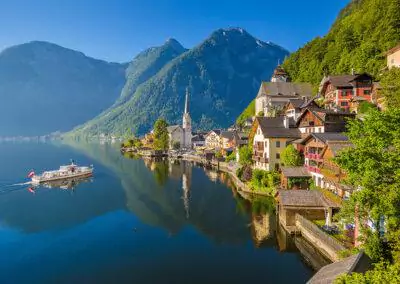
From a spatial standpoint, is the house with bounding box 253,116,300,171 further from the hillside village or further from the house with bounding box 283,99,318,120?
the house with bounding box 283,99,318,120

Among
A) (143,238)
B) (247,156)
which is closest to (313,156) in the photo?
(247,156)

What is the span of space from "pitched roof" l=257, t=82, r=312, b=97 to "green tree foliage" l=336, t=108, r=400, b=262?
96985 millimetres

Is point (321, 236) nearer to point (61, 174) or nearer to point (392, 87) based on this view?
point (392, 87)

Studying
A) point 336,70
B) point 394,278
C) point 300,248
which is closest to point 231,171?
point 336,70

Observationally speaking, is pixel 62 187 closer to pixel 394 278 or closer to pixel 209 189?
pixel 209 189

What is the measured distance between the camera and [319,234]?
36969 mm

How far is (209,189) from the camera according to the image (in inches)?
3039

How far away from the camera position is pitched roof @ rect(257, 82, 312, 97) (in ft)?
392

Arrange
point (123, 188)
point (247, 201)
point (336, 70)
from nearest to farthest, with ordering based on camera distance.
→ point (247, 201) → point (123, 188) → point (336, 70)

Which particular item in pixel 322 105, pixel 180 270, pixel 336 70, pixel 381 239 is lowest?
pixel 180 270

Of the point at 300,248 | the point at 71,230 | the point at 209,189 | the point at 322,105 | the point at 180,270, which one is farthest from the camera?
the point at 322,105

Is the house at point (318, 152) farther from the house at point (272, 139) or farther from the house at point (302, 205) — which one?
the house at point (272, 139)

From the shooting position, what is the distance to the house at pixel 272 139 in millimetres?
70438

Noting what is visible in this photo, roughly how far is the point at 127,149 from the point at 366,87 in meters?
143
